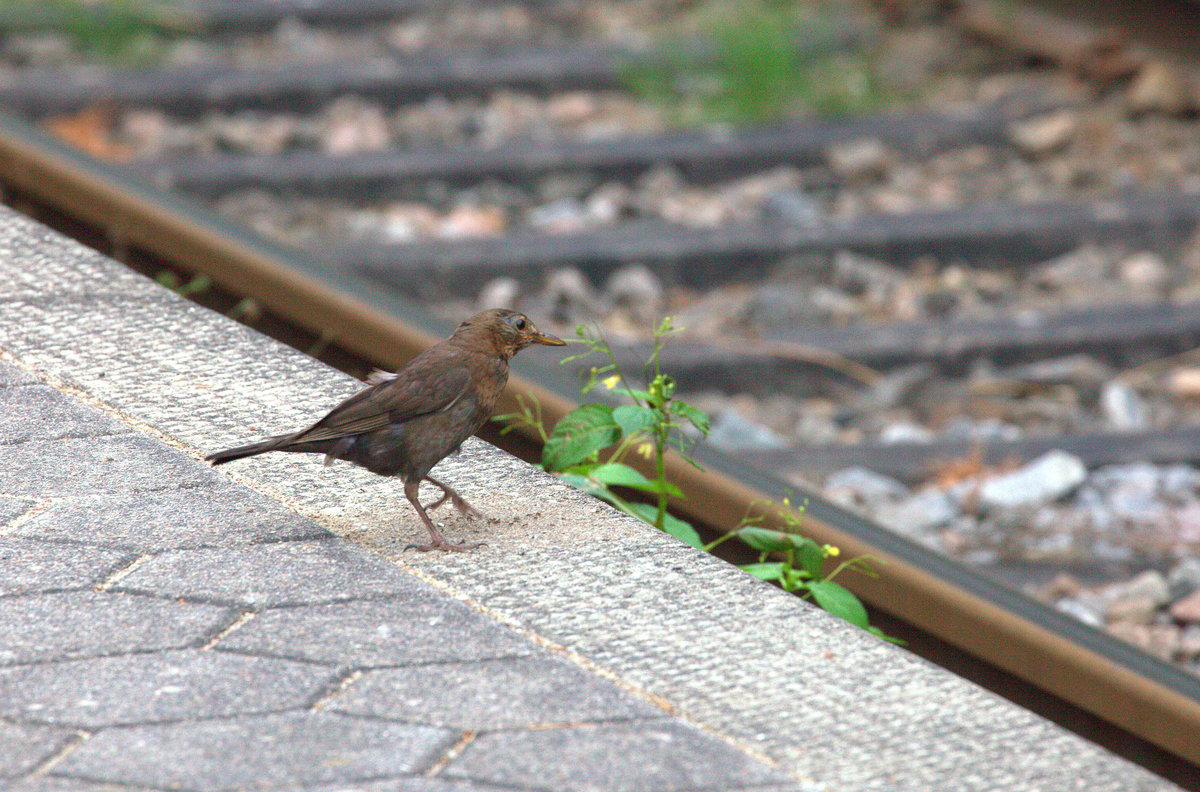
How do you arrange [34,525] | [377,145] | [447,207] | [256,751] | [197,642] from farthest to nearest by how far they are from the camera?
[377,145] < [447,207] < [34,525] < [197,642] < [256,751]

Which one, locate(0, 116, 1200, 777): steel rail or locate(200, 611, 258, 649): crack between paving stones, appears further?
locate(0, 116, 1200, 777): steel rail

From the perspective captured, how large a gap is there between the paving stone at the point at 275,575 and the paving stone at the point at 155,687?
0.18 meters

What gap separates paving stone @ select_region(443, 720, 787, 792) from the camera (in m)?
1.98

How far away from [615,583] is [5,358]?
1.56 metres

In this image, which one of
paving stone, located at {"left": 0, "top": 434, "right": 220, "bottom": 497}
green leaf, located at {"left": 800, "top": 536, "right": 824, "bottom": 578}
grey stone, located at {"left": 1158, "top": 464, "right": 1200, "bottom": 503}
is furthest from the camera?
grey stone, located at {"left": 1158, "top": 464, "right": 1200, "bottom": 503}

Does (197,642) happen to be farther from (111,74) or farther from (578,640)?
(111,74)

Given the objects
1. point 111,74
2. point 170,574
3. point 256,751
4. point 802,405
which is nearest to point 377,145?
point 111,74

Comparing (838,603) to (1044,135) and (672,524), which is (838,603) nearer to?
(672,524)

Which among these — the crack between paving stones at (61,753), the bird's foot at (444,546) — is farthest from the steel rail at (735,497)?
the crack between paving stones at (61,753)

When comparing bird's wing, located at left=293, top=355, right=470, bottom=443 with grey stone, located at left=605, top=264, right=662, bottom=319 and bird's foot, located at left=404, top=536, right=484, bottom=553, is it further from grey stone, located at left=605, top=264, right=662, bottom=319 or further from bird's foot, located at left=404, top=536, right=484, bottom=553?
grey stone, located at left=605, top=264, right=662, bottom=319

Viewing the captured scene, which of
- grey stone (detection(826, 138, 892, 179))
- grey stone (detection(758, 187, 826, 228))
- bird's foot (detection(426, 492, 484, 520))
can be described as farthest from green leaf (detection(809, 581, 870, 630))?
grey stone (detection(826, 138, 892, 179))

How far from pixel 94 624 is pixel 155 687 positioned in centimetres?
22

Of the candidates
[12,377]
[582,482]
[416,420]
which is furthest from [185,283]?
[416,420]

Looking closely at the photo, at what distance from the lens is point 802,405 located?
16.5ft
